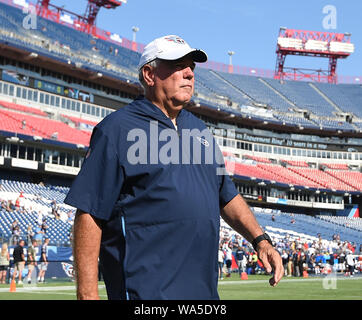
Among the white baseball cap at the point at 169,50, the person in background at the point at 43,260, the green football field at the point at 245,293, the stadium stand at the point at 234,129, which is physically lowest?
the green football field at the point at 245,293

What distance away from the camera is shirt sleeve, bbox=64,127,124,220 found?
2.96 meters

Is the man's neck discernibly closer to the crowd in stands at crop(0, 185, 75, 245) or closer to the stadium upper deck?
the crowd in stands at crop(0, 185, 75, 245)

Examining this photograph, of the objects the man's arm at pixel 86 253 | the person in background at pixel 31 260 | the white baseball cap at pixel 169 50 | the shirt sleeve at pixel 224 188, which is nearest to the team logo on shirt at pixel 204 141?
the shirt sleeve at pixel 224 188

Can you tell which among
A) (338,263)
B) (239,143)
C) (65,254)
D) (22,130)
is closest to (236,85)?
(239,143)

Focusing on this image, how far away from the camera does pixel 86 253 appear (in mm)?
2875

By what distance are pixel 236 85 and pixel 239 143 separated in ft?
39.0

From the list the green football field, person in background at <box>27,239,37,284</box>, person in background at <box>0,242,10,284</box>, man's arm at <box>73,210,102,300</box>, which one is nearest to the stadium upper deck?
person in background at <box>27,239,37,284</box>

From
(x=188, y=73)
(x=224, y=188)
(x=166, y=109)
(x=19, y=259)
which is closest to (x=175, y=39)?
(x=188, y=73)

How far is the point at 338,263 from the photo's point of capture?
110ft

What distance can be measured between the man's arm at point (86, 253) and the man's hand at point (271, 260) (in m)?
1.03

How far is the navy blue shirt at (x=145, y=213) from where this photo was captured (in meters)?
2.96

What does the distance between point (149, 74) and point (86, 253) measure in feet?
3.74

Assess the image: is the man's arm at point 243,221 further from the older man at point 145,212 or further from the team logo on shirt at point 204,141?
the team logo on shirt at point 204,141

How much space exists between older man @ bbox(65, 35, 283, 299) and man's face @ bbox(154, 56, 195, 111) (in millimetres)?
71
